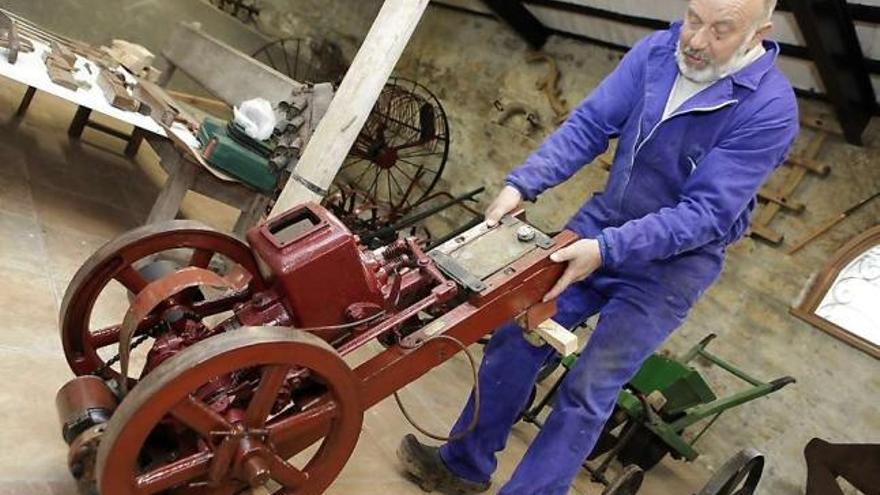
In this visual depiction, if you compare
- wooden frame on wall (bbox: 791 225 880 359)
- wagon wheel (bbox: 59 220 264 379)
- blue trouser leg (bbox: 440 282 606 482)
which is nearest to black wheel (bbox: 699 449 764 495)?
blue trouser leg (bbox: 440 282 606 482)

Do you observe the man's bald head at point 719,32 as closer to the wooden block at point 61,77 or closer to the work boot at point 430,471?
the work boot at point 430,471

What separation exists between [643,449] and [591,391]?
1.95 meters

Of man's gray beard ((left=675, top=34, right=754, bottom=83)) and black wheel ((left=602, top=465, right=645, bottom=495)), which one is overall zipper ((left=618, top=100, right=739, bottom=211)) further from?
black wheel ((left=602, top=465, right=645, bottom=495))

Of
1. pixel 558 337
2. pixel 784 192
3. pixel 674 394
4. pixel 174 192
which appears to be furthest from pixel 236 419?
pixel 784 192

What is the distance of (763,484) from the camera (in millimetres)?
4465

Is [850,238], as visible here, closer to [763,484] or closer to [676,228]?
[763,484]

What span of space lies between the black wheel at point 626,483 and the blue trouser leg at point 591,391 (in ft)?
1.05

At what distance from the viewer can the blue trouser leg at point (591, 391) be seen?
211 centimetres

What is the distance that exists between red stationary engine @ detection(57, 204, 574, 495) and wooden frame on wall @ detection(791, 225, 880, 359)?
10.9 ft

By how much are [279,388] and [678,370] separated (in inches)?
99.9

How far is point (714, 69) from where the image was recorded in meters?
2.00

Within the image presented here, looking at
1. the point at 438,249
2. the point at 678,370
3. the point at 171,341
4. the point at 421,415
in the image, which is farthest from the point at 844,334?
the point at 171,341

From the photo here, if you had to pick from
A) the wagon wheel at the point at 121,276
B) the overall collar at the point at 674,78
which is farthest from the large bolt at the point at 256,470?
the overall collar at the point at 674,78

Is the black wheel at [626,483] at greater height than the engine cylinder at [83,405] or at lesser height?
greater
